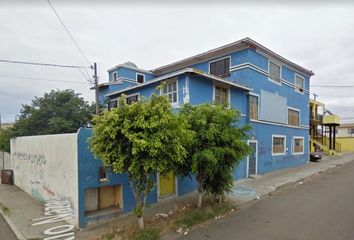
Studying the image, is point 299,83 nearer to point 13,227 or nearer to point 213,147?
point 213,147

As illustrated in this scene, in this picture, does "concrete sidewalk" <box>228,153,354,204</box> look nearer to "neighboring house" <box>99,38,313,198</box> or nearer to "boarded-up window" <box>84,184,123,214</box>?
"neighboring house" <box>99,38,313,198</box>

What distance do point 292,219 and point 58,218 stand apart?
7.68 m

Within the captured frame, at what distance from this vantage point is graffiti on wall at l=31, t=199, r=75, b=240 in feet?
23.8

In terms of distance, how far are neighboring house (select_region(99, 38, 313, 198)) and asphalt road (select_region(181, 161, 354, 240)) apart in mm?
3693

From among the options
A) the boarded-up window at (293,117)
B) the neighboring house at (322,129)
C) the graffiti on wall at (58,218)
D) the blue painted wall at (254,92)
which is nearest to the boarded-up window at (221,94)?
the blue painted wall at (254,92)

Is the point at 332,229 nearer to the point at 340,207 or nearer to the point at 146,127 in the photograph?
the point at 340,207

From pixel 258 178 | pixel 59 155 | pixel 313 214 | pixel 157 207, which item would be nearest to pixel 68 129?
pixel 59 155

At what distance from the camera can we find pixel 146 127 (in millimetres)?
6352

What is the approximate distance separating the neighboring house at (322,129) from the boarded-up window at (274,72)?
49.1ft

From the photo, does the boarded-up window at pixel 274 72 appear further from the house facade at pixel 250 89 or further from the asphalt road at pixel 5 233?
the asphalt road at pixel 5 233

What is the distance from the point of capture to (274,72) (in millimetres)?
18016

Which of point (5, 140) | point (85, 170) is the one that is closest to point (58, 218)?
point (85, 170)

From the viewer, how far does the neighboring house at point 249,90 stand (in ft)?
42.0

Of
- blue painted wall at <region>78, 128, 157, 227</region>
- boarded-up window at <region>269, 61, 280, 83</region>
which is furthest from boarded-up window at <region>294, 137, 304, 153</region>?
blue painted wall at <region>78, 128, 157, 227</region>
